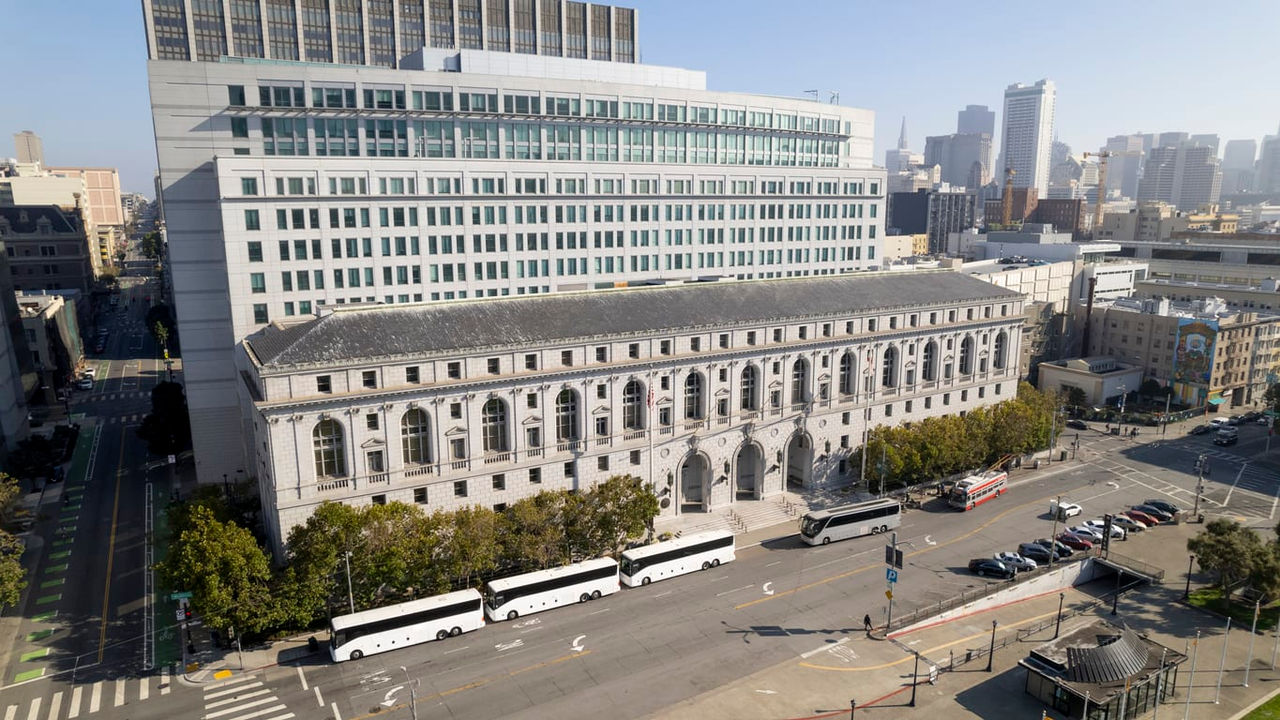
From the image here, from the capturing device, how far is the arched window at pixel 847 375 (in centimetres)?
9288

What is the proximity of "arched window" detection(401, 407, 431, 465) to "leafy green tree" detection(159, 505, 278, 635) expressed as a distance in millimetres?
14563

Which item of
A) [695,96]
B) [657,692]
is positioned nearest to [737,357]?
[657,692]

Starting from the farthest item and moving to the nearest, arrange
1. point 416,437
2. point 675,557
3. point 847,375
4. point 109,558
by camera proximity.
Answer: point 847,375
point 109,558
point 675,557
point 416,437

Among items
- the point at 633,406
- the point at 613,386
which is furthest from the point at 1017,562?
the point at 613,386

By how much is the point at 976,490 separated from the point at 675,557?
A: 39.0 metres

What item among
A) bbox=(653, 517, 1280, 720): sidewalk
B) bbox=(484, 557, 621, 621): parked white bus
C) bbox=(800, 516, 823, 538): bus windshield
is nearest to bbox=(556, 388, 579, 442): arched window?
bbox=(484, 557, 621, 621): parked white bus

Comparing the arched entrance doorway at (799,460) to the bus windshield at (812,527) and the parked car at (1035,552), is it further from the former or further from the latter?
the parked car at (1035,552)

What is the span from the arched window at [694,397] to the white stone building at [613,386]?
0.55 ft

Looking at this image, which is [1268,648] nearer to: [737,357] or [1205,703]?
[1205,703]

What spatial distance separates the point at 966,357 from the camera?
344 ft

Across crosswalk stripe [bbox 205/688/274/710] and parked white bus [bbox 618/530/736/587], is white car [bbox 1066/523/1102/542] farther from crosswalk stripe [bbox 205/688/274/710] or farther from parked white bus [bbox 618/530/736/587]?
crosswalk stripe [bbox 205/688/274/710]

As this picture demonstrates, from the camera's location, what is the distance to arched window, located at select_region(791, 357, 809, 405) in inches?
3519

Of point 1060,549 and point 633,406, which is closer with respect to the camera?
point 1060,549

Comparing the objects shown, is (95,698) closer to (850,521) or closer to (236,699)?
(236,699)
